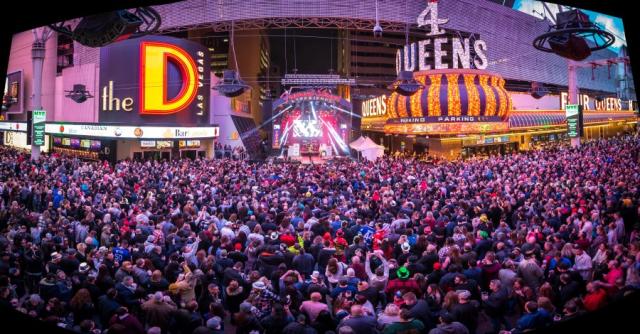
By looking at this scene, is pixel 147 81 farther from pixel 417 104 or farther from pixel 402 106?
pixel 417 104

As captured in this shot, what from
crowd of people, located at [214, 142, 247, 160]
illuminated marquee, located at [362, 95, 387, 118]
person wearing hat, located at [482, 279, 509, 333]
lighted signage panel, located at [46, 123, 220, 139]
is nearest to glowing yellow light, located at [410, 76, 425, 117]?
illuminated marquee, located at [362, 95, 387, 118]

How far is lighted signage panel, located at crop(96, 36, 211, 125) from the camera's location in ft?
88.5

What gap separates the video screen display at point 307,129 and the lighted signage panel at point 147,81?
8.40 meters

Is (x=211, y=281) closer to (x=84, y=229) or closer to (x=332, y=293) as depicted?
(x=332, y=293)

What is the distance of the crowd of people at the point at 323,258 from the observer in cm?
570

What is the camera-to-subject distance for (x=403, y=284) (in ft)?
21.1

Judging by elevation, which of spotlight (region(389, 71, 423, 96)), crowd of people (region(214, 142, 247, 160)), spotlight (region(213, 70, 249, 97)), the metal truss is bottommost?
crowd of people (region(214, 142, 247, 160))

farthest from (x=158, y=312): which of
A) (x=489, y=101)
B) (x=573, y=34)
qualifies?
(x=489, y=101)

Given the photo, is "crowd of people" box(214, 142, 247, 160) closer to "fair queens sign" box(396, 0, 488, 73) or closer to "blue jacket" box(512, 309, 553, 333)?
"fair queens sign" box(396, 0, 488, 73)

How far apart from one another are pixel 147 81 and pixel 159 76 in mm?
736

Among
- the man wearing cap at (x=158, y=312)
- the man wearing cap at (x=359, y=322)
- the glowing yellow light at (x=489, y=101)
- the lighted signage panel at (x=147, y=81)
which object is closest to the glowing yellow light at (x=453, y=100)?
the glowing yellow light at (x=489, y=101)

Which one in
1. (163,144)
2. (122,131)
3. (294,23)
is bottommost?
(163,144)

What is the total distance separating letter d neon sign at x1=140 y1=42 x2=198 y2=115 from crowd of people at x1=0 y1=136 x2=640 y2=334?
42.9 feet

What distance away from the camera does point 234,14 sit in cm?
3114
